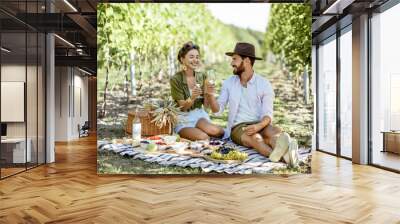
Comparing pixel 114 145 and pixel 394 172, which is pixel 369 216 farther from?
pixel 114 145

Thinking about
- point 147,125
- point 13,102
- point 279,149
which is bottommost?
point 279,149

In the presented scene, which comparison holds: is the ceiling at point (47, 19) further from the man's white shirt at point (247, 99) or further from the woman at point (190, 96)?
the man's white shirt at point (247, 99)

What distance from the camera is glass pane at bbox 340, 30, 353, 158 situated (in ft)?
27.6

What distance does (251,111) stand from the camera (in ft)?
20.1

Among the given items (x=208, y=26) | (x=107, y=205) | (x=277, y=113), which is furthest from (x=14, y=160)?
(x=277, y=113)

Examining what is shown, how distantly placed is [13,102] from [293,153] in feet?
14.7

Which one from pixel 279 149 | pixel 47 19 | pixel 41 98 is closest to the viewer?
pixel 279 149

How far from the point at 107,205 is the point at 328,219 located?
2318 mm

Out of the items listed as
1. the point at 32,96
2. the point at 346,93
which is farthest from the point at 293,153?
the point at 32,96

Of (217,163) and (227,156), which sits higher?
(227,156)

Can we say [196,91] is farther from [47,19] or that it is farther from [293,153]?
[47,19]

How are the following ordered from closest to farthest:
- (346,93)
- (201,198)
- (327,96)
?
(201,198) → (346,93) → (327,96)

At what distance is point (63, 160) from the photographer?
8469 mm

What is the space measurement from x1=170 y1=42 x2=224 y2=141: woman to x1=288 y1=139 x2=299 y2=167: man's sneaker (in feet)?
3.52
